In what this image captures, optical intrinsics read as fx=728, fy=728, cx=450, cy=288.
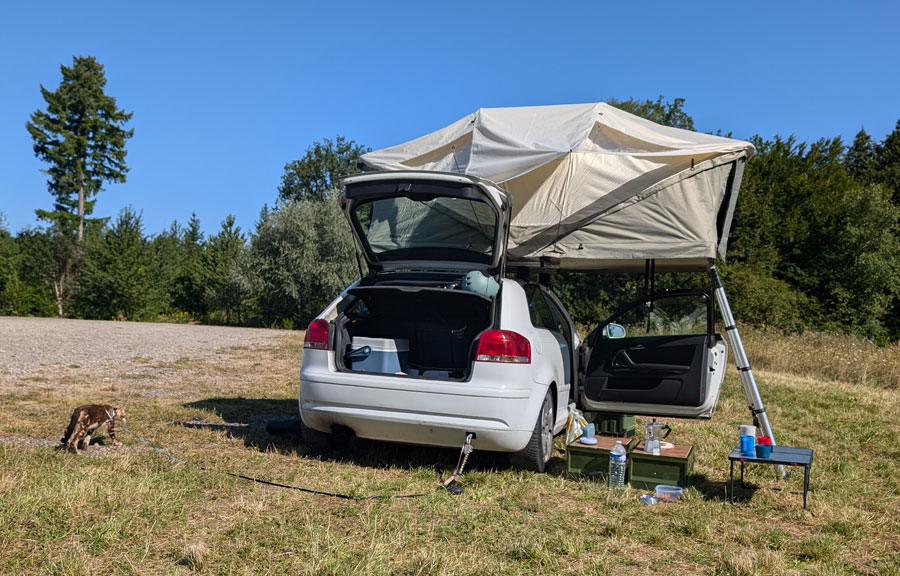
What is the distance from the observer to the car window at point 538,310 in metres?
6.23

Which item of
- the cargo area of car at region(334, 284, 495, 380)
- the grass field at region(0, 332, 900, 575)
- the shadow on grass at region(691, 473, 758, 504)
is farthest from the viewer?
the cargo area of car at region(334, 284, 495, 380)

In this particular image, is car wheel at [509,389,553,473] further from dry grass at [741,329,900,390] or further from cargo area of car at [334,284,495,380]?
dry grass at [741,329,900,390]

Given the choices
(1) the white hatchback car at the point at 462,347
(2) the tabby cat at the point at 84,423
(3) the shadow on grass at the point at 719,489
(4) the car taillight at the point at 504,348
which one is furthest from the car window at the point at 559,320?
(2) the tabby cat at the point at 84,423

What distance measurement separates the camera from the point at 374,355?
6.14m

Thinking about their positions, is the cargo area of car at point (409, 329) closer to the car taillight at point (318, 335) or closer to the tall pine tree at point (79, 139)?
the car taillight at point (318, 335)

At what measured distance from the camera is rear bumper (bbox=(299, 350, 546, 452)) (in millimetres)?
5387

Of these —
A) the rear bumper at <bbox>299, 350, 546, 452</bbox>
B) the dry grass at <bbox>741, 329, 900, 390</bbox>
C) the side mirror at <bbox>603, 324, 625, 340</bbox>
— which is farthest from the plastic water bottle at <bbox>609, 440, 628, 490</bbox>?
the dry grass at <bbox>741, 329, 900, 390</bbox>

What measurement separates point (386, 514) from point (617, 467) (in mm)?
1990

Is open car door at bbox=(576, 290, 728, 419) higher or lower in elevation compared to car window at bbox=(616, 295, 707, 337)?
lower

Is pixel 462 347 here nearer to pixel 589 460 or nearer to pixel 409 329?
pixel 409 329

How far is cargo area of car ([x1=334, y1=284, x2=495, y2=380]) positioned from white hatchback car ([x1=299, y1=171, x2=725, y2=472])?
11mm

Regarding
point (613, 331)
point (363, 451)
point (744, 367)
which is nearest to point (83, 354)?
point (363, 451)

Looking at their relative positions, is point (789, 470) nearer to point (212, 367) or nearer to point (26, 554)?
point (26, 554)

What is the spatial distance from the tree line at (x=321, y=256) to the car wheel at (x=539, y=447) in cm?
2609
